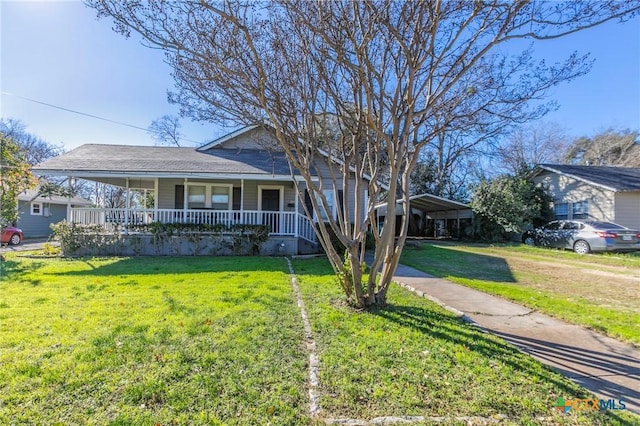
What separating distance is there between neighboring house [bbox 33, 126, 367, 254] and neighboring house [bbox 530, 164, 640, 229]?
12.7 meters

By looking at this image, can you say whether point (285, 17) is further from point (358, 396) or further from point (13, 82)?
point (13, 82)

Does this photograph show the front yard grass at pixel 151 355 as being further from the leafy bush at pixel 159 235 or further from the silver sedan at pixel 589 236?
the silver sedan at pixel 589 236

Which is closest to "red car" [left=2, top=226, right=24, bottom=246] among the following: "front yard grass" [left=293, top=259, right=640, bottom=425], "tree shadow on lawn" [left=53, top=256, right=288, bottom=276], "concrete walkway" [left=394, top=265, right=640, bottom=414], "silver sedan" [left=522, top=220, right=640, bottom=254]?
"tree shadow on lawn" [left=53, top=256, right=288, bottom=276]

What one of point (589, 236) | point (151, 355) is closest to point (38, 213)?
point (151, 355)

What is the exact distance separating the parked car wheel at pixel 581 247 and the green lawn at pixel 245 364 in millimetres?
12777

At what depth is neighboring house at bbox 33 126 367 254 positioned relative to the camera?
12102 mm

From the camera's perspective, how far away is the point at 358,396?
2.69m

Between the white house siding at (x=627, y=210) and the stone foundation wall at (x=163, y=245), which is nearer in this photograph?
the stone foundation wall at (x=163, y=245)

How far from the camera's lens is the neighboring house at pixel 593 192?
52.7 ft

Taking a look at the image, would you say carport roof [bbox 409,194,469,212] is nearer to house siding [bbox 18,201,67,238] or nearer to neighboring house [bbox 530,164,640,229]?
neighboring house [bbox 530,164,640,229]

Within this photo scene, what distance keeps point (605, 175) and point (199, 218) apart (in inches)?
863

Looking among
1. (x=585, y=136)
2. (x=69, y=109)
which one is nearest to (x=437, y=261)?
(x=69, y=109)

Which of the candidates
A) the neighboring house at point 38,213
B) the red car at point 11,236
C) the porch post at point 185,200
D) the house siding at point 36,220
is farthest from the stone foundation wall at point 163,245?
the house siding at point 36,220

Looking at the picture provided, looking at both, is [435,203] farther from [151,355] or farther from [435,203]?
[151,355]
